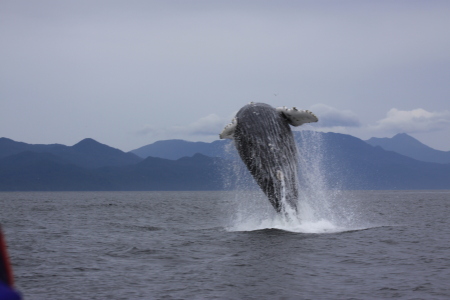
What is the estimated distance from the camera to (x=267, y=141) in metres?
13.6

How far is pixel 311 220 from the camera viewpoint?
19.9m

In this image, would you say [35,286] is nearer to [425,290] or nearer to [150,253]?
[150,253]

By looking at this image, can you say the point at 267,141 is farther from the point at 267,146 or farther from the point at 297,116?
the point at 297,116

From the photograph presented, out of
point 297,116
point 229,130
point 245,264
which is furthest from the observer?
point 229,130

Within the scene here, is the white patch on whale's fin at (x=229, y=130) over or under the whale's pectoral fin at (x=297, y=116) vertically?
under

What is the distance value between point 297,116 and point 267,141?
3.38ft

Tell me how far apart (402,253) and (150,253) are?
7037 mm

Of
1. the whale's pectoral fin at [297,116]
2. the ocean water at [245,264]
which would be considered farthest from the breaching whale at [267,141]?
the ocean water at [245,264]

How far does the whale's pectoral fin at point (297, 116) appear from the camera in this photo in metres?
13.1

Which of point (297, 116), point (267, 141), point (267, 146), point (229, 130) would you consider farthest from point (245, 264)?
point (297, 116)

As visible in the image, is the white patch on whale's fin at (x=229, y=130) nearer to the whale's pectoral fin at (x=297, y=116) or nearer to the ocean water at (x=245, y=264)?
the whale's pectoral fin at (x=297, y=116)

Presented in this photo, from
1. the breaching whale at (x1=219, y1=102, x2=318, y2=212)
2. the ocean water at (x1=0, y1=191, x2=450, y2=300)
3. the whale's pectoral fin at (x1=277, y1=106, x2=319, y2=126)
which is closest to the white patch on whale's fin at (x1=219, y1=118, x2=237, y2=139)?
the breaching whale at (x1=219, y1=102, x2=318, y2=212)

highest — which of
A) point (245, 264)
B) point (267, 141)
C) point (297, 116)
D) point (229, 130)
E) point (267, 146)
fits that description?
point (297, 116)

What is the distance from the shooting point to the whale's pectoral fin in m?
13.1
